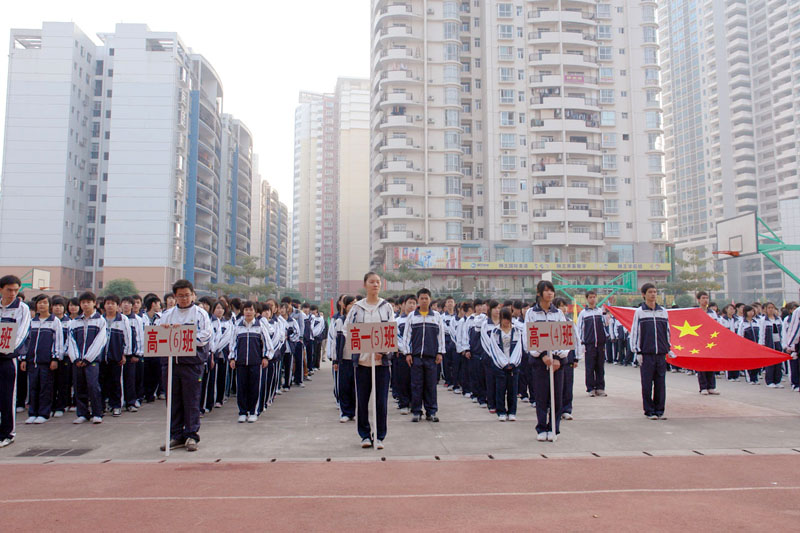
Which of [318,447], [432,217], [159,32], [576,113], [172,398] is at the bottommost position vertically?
[318,447]

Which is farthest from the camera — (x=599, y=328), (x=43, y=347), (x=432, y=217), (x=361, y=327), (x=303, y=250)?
(x=303, y=250)

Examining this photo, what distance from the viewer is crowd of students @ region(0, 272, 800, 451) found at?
7.23 m

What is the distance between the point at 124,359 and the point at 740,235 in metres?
25.6

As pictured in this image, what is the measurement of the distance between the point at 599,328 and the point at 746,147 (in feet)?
275

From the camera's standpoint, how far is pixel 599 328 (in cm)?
1191

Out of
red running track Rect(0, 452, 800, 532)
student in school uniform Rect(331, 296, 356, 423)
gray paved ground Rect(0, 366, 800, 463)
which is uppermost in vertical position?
student in school uniform Rect(331, 296, 356, 423)

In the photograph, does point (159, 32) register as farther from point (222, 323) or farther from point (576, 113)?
point (222, 323)

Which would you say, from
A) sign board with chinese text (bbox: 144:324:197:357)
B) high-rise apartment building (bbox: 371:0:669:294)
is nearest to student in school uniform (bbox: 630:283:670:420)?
sign board with chinese text (bbox: 144:324:197:357)

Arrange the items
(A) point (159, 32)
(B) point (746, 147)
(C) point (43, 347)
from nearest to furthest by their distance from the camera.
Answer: (C) point (43, 347) < (A) point (159, 32) < (B) point (746, 147)

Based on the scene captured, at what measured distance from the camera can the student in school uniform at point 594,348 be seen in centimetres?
1178

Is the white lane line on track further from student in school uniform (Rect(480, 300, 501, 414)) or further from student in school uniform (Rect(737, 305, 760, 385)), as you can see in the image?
student in school uniform (Rect(737, 305, 760, 385))

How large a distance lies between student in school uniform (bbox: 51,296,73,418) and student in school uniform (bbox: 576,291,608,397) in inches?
366

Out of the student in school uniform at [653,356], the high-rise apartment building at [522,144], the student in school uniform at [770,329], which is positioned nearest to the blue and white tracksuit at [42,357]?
the student in school uniform at [653,356]

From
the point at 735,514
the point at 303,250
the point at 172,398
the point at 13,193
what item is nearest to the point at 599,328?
the point at 735,514
